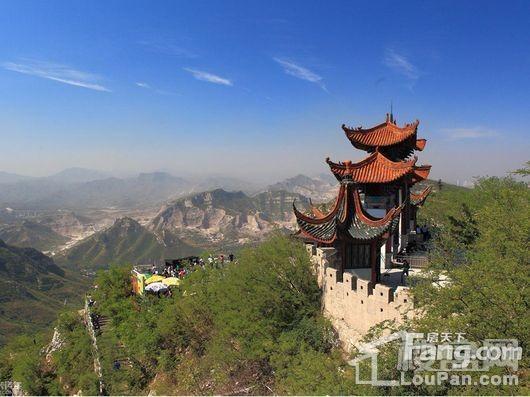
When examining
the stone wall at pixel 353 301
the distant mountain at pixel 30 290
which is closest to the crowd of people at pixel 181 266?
the stone wall at pixel 353 301

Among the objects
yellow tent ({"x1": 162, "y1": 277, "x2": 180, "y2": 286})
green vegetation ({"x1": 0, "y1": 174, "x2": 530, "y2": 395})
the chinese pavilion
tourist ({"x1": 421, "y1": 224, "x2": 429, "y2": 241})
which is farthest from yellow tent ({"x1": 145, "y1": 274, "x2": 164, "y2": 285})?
tourist ({"x1": 421, "y1": 224, "x2": 429, "y2": 241})

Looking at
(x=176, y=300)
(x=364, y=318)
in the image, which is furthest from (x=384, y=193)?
(x=176, y=300)

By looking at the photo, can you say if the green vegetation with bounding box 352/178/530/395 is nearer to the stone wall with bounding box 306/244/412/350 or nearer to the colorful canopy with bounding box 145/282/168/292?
the stone wall with bounding box 306/244/412/350

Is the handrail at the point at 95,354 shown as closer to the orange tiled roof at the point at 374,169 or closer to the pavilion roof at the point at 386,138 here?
the orange tiled roof at the point at 374,169

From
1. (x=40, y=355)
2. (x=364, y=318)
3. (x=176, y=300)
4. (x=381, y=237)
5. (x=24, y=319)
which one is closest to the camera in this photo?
(x=364, y=318)

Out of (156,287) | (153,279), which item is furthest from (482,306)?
(153,279)

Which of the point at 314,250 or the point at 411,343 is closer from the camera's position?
the point at 411,343

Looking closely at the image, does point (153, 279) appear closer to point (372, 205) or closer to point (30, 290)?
point (372, 205)

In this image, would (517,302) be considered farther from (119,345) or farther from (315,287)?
(119,345)
